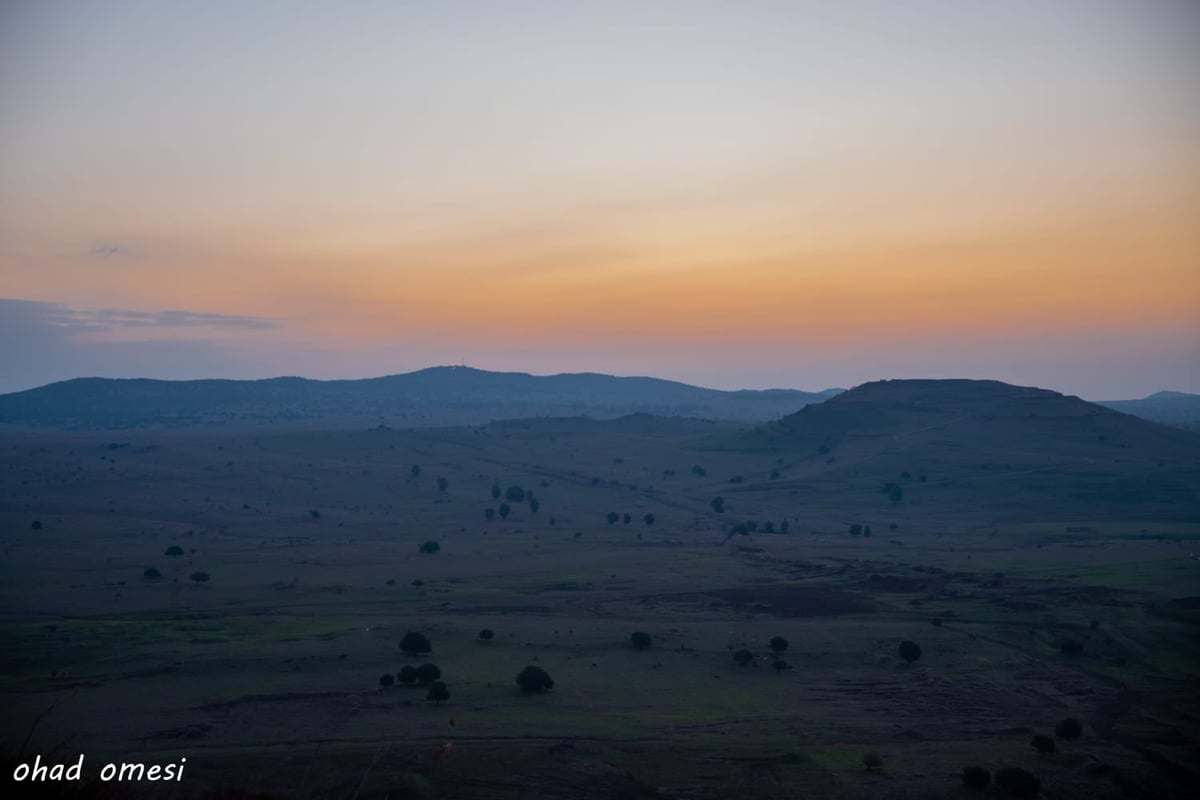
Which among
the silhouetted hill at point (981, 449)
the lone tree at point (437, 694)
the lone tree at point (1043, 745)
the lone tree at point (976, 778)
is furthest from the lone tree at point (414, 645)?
the silhouetted hill at point (981, 449)

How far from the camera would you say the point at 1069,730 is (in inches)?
1446

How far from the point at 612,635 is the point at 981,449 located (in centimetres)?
9862

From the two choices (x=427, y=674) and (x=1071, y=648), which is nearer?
(x=427, y=674)

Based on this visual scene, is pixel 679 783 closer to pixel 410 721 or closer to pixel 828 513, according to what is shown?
pixel 410 721

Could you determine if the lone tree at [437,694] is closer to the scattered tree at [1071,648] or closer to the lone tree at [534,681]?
the lone tree at [534,681]

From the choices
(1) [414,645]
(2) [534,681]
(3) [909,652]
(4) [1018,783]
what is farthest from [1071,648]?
(1) [414,645]

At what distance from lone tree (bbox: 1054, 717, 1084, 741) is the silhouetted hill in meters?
74.9

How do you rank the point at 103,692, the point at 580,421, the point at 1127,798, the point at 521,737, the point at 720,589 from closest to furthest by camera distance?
1. the point at 1127,798
2. the point at 521,737
3. the point at 103,692
4. the point at 720,589
5. the point at 580,421

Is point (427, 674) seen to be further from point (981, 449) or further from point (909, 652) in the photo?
point (981, 449)

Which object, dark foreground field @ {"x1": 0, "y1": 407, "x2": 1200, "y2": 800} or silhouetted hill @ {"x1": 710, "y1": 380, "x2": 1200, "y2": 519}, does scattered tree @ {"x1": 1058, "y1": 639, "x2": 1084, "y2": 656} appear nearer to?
dark foreground field @ {"x1": 0, "y1": 407, "x2": 1200, "y2": 800}

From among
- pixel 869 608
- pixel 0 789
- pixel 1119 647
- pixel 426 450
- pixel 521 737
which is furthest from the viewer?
pixel 426 450

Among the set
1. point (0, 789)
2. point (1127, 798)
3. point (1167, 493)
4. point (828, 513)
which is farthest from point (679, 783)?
point (1167, 493)

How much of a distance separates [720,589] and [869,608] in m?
10.9

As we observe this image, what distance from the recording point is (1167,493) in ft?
356
